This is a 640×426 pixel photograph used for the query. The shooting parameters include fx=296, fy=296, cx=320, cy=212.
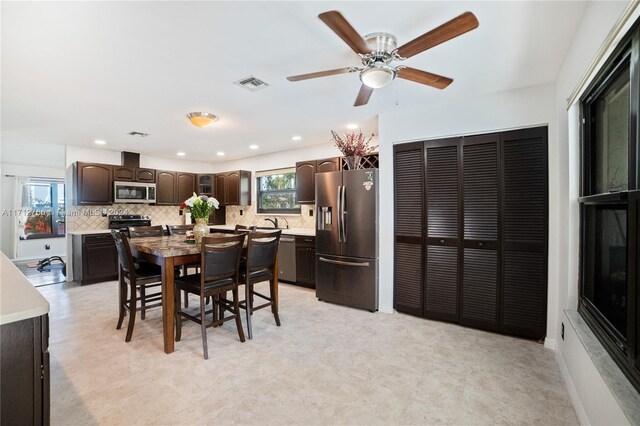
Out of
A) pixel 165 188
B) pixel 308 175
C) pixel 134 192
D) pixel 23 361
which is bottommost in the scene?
pixel 23 361

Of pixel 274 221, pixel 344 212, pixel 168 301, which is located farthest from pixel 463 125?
pixel 274 221

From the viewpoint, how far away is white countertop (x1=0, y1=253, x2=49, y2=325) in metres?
1.04

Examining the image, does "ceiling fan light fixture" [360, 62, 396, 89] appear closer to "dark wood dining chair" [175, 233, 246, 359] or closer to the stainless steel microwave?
"dark wood dining chair" [175, 233, 246, 359]

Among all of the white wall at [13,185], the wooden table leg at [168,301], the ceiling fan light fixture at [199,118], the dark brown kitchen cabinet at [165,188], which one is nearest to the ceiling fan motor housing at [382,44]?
the ceiling fan light fixture at [199,118]

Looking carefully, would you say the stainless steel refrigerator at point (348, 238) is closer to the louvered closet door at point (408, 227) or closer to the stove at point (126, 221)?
the louvered closet door at point (408, 227)

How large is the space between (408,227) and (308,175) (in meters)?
2.21

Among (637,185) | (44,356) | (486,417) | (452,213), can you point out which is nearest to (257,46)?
(44,356)

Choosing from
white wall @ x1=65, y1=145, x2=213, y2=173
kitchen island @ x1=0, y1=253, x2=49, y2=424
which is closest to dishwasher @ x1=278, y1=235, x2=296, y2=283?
white wall @ x1=65, y1=145, x2=213, y2=173

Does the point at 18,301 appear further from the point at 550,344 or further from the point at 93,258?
the point at 93,258

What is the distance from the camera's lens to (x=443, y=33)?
156 centimetres

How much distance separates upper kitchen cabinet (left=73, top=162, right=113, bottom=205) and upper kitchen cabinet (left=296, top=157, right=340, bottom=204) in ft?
11.3

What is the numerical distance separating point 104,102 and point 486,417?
428cm

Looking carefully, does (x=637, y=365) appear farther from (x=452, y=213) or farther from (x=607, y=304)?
(x=452, y=213)

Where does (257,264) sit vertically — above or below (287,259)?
above
